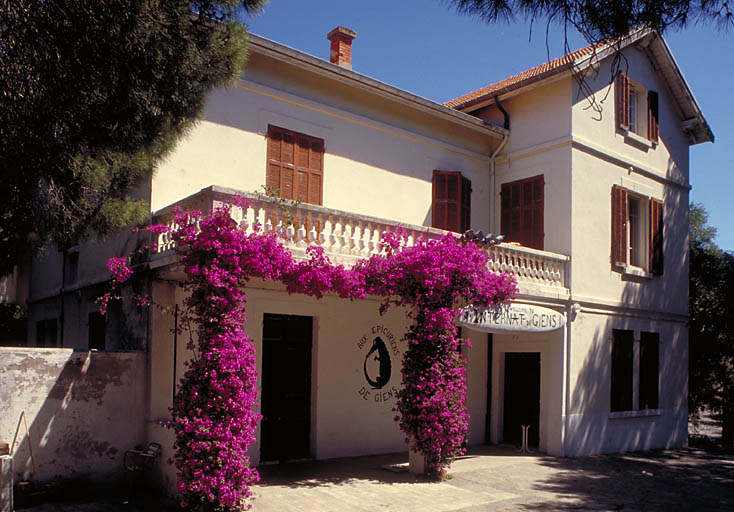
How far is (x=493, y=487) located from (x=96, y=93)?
7.87m

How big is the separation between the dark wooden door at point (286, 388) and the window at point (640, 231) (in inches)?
303

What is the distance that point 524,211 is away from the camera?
587 inches

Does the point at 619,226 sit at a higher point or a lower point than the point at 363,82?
lower

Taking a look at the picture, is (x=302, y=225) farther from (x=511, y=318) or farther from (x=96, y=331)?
(x=96, y=331)

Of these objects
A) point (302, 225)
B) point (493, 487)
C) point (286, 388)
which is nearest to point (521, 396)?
point (493, 487)

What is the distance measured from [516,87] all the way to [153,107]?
8919 millimetres

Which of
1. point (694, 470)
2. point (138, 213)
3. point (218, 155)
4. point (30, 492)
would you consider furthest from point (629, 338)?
point (30, 492)

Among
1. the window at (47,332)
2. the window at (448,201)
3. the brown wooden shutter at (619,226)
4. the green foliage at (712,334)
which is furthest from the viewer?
the green foliage at (712,334)

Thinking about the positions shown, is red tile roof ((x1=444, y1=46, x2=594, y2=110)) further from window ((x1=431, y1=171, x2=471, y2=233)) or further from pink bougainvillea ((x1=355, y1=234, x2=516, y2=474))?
pink bougainvillea ((x1=355, y1=234, x2=516, y2=474))

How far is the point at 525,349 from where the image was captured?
14.4 meters

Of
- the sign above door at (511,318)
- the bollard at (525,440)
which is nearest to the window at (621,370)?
the bollard at (525,440)

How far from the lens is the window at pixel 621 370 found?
14.8 meters

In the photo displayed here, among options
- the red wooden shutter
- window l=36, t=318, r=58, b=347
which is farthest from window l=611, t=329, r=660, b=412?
window l=36, t=318, r=58, b=347

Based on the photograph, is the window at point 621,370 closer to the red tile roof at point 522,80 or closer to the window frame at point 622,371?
the window frame at point 622,371
